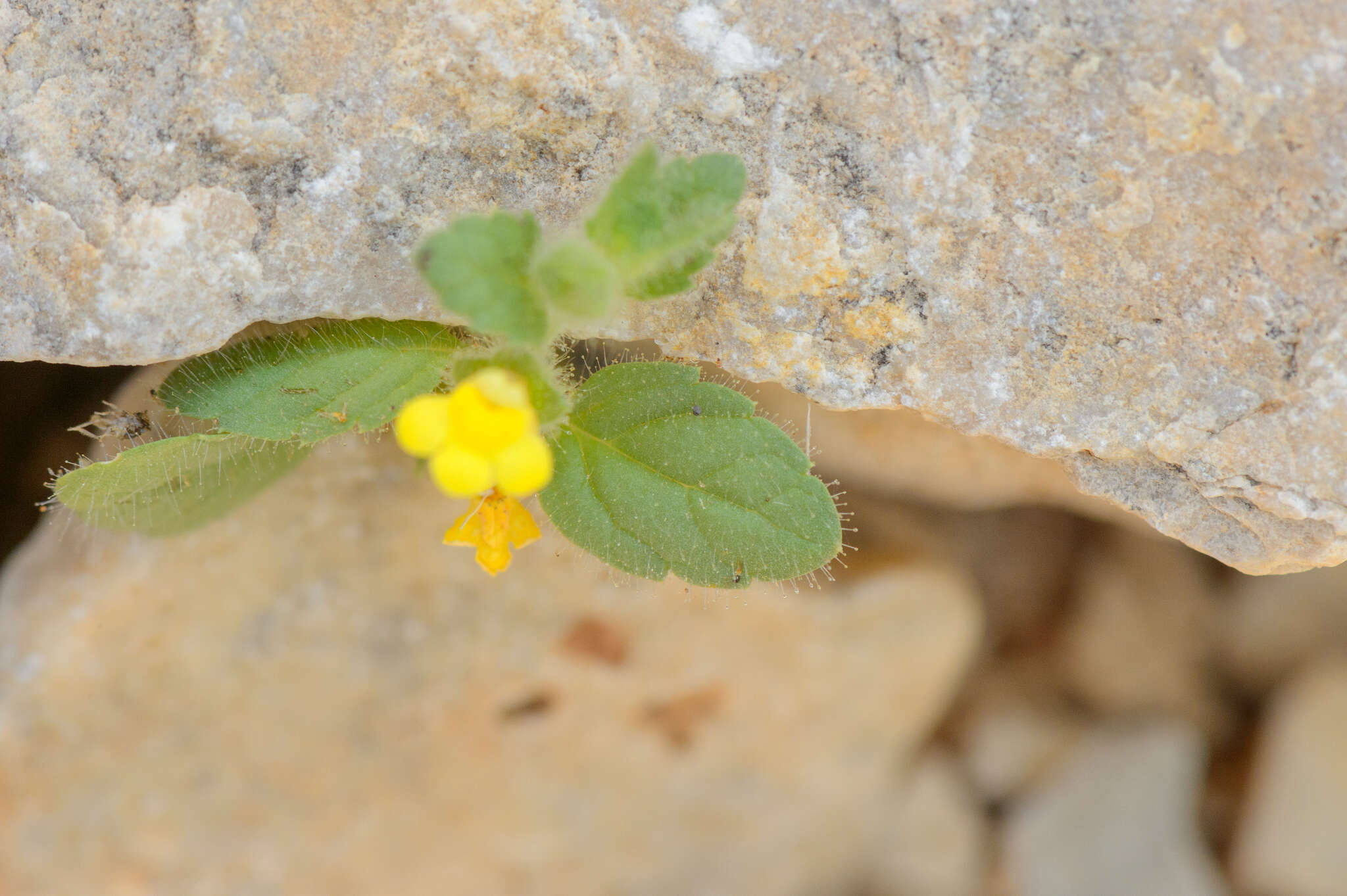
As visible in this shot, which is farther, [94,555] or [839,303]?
[94,555]

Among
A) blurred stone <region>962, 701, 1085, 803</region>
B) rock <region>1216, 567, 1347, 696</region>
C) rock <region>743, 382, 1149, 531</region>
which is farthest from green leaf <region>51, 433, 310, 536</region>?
rock <region>1216, 567, 1347, 696</region>

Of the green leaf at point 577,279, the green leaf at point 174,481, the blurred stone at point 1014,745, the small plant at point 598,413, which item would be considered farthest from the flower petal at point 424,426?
the blurred stone at point 1014,745

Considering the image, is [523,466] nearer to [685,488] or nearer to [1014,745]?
[685,488]

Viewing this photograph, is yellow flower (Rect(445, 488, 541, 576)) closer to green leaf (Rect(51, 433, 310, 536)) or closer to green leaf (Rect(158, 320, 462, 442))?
green leaf (Rect(158, 320, 462, 442))

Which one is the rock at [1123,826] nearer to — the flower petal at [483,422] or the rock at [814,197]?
the rock at [814,197]

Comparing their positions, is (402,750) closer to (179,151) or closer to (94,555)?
(94,555)

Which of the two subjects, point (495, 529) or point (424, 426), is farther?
point (495, 529)

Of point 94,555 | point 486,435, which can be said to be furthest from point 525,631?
point 486,435

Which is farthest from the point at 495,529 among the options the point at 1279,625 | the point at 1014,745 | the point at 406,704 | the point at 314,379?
the point at 1279,625
